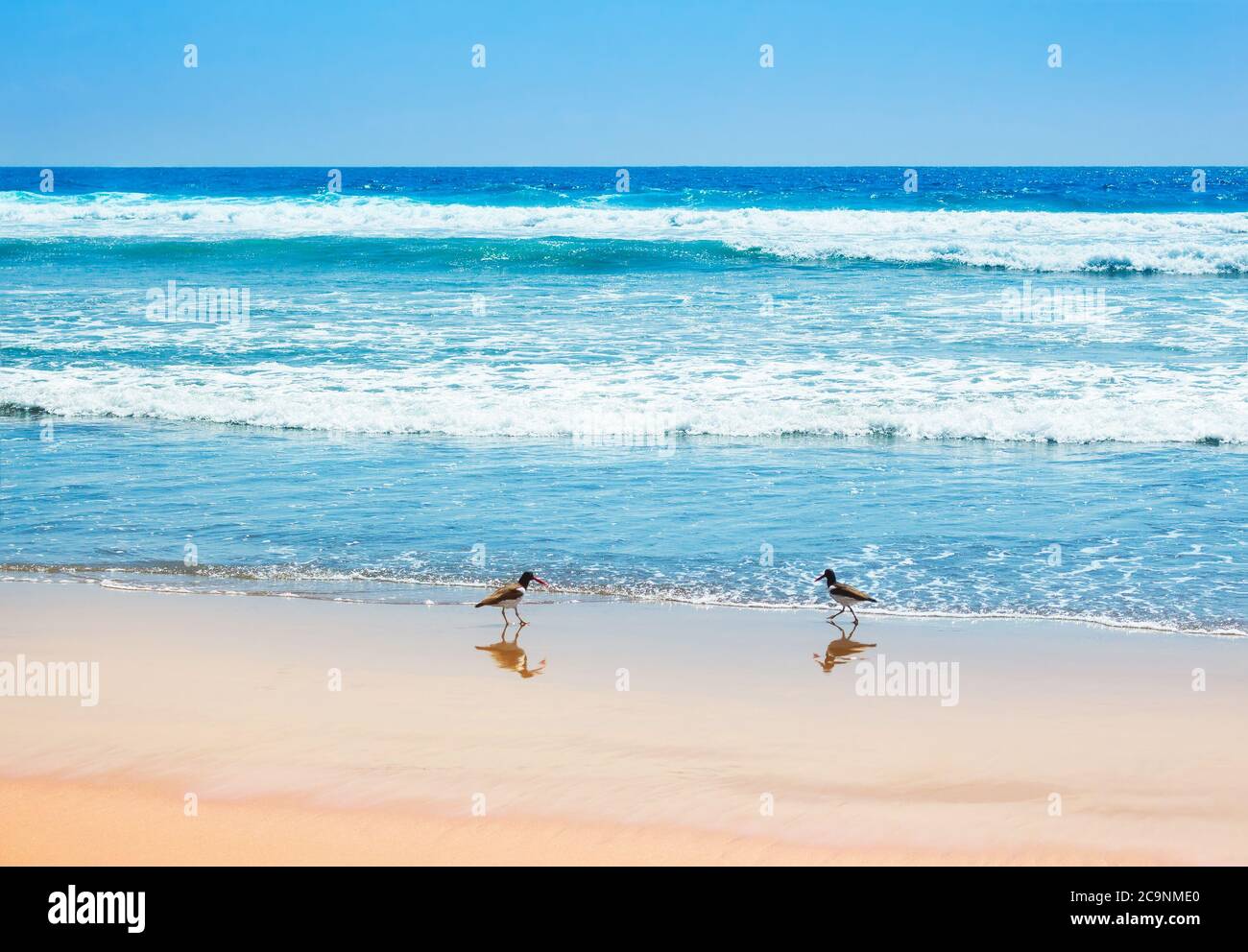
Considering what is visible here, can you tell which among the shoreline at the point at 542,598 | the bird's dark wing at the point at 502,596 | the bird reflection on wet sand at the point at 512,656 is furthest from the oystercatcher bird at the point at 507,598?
the shoreline at the point at 542,598

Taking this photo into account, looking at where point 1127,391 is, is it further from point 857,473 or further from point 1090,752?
point 1090,752

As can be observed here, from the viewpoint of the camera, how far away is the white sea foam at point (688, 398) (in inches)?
500

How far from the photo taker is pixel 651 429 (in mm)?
12867

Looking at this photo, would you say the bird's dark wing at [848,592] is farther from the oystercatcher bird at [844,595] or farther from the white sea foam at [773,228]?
the white sea foam at [773,228]

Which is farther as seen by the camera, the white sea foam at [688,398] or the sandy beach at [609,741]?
the white sea foam at [688,398]

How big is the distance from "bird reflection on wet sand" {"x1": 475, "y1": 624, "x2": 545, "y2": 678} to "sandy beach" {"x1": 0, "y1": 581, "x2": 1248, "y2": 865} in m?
0.02

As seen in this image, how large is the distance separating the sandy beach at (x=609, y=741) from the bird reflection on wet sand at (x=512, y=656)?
22 mm

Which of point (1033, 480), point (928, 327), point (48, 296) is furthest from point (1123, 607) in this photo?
point (48, 296)

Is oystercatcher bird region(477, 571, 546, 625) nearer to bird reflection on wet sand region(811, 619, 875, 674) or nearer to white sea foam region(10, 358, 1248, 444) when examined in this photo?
bird reflection on wet sand region(811, 619, 875, 674)

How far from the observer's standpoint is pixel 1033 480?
10664 mm

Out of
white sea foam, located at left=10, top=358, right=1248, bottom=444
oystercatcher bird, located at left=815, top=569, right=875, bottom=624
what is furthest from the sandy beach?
white sea foam, located at left=10, top=358, right=1248, bottom=444

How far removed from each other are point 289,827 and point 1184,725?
4.24 m

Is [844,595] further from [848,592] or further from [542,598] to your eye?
[542,598]

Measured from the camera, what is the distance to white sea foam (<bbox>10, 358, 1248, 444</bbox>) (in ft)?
41.6
